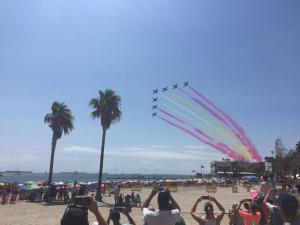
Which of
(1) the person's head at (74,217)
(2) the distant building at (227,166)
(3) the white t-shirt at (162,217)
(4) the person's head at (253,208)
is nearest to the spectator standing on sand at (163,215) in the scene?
(3) the white t-shirt at (162,217)

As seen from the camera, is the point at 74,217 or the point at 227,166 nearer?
the point at 74,217

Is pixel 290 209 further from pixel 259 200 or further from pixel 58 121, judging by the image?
pixel 58 121

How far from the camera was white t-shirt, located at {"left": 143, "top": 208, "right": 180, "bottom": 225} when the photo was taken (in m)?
5.77

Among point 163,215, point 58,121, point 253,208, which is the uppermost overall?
point 58,121

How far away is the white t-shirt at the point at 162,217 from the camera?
5766 millimetres

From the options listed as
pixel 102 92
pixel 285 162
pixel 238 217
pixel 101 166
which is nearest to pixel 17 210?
pixel 101 166

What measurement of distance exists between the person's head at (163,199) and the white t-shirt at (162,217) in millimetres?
90

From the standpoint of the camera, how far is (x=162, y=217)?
227 inches

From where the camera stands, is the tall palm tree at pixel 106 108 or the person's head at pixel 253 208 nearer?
the person's head at pixel 253 208

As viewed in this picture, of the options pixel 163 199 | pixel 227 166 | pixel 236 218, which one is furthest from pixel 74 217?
pixel 227 166

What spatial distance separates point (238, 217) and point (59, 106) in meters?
42.6

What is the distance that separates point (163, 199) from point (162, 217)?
33 cm

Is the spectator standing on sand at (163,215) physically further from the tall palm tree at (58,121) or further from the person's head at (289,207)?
the tall palm tree at (58,121)

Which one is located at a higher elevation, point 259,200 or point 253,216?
point 259,200
